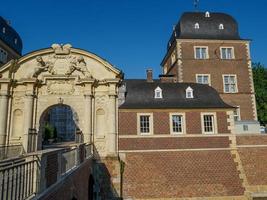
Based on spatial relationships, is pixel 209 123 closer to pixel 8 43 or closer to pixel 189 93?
pixel 189 93

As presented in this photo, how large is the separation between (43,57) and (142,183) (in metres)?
10.8

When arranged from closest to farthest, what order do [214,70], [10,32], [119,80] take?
[119,80] < [214,70] < [10,32]

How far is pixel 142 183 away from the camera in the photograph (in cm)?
1612

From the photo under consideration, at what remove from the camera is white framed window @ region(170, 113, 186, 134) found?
1723 cm

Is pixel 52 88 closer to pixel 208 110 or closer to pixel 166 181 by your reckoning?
pixel 166 181

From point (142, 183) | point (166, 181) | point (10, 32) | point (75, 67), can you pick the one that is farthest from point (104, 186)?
Result: point (10, 32)

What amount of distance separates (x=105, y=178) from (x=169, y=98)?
7.24m

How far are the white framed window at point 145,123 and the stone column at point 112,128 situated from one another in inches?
67.3

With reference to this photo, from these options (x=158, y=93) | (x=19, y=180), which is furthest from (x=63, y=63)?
(x=19, y=180)

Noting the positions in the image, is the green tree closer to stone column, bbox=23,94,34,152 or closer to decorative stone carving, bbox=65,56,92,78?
decorative stone carving, bbox=65,56,92,78

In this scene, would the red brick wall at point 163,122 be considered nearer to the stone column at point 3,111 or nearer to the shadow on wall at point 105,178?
the shadow on wall at point 105,178

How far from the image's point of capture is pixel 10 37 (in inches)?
1270

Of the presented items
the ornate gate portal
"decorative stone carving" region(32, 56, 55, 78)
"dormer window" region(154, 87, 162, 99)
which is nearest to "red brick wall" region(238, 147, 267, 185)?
"dormer window" region(154, 87, 162, 99)

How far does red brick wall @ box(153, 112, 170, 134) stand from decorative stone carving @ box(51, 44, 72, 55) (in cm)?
Answer: 743
